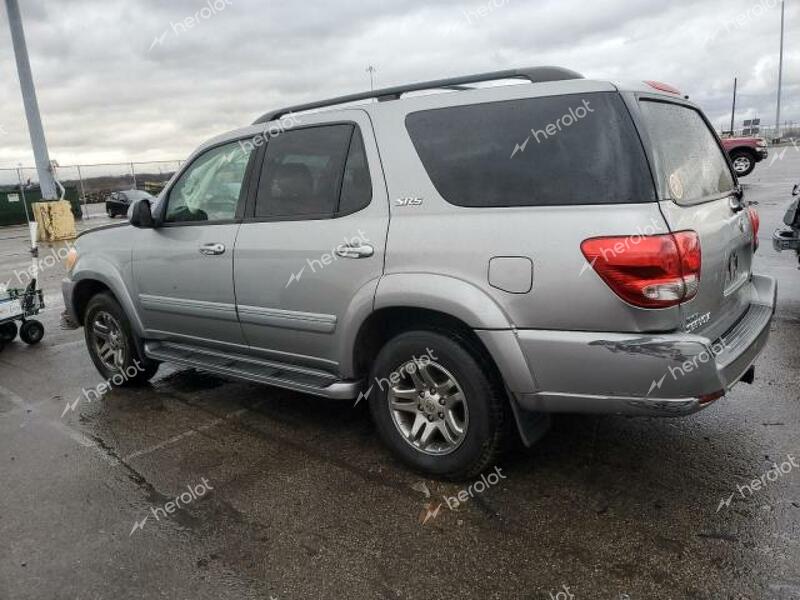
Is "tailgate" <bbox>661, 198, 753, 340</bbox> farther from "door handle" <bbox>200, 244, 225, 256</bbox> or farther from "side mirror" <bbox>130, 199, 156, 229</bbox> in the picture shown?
"side mirror" <bbox>130, 199, 156, 229</bbox>

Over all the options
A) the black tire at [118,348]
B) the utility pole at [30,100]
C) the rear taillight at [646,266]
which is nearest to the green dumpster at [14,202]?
the utility pole at [30,100]

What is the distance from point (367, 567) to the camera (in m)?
2.62

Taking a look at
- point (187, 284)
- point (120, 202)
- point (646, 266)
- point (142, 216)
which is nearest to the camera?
point (646, 266)

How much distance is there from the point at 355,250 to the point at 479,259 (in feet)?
2.39

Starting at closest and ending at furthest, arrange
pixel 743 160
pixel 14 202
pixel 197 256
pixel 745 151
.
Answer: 1. pixel 197 256
2. pixel 745 151
3. pixel 743 160
4. pixel 14 202

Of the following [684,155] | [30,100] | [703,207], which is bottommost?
[703,207]

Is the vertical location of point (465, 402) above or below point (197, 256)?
below

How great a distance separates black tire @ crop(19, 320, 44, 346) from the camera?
21.6ft

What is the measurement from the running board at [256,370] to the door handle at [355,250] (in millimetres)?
715

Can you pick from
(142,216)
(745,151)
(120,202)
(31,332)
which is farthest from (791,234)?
(120,202)

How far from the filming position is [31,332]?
6629mm

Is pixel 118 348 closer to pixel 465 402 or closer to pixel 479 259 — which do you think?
pixel 465 402

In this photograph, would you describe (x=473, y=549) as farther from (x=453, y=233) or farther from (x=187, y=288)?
(x=187, y=288)

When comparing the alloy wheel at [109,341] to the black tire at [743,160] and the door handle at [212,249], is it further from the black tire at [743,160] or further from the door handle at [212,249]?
the black tire at [743,160]
